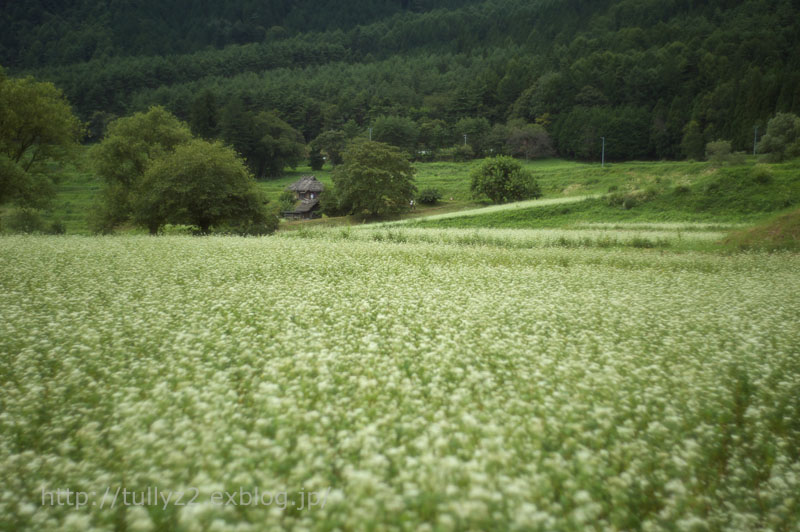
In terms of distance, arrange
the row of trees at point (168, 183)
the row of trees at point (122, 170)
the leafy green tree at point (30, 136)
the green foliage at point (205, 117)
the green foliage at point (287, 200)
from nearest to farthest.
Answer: the leafy green tree at point (30, 136) → the row of trees at point (122, 170) → the row of trees at point (168, 183) → the green foliage at point (287, 200) → the green foliage at point (205, 117)

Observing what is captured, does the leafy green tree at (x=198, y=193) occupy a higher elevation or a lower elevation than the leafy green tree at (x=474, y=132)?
lower

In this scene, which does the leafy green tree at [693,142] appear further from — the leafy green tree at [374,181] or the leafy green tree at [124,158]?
the leafy green tree at [124,158]

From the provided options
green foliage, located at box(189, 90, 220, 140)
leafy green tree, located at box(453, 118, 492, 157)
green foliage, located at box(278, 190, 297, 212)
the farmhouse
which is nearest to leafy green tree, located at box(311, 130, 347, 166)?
green foliage, located at box(189, 90, 220, 140)

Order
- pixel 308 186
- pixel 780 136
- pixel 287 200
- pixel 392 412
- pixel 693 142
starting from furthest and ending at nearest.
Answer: pixel 693 142
pixel 308 186
pixel 287 200
pixel 780 136
pixel 392 412

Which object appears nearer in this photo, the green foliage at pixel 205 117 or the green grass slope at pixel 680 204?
the green grass slope at pixel 680 204

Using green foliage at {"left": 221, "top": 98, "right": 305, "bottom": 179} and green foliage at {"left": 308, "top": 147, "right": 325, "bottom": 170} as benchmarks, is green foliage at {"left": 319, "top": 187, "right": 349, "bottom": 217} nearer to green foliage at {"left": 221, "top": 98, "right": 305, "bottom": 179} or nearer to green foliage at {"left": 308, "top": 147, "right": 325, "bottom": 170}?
green foliage at {"left": 221, "top": 98, "right": 305, "bottom": 179}

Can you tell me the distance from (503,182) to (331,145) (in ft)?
204

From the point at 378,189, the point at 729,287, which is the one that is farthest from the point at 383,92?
the point at 729,287

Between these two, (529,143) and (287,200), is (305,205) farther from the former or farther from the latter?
(529,143)

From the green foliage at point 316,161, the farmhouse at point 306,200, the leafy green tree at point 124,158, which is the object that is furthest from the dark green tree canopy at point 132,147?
the green foliage at point 316,161

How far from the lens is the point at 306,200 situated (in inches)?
2645

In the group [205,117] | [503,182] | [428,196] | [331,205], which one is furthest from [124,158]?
[205,117]

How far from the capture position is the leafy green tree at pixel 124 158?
121ft

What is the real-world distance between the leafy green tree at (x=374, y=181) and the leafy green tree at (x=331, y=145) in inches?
2021
